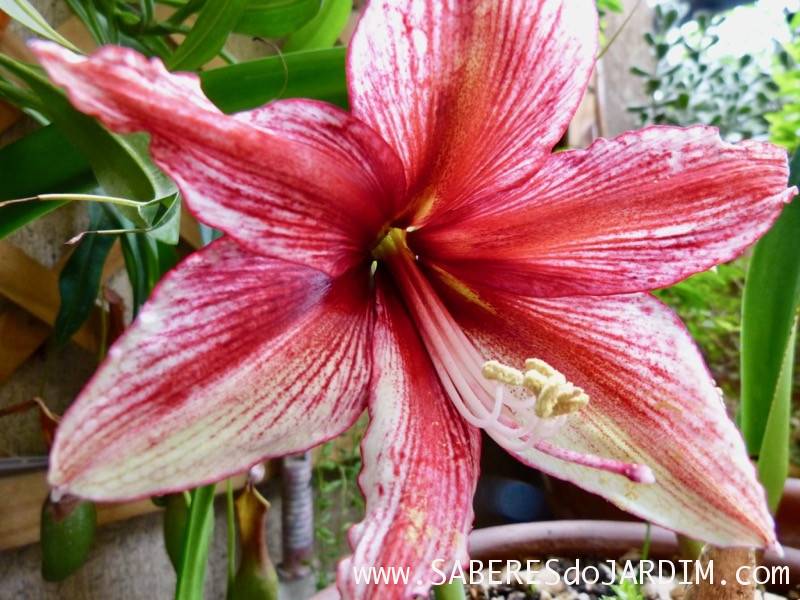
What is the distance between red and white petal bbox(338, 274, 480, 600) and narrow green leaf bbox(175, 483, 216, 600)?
0.65ft

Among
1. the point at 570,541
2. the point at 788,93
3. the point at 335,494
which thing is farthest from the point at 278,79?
the point at 788,93

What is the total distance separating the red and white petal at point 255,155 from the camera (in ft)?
0.72

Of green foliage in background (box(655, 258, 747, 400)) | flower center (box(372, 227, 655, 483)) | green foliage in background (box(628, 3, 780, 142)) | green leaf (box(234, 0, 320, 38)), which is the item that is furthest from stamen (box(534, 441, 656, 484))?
green foliage in background (box(628, 3, 780, 142))

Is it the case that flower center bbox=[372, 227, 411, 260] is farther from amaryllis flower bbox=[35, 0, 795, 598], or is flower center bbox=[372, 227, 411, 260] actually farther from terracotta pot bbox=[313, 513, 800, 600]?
terracotta pot bbox=[313, 513, 800, 600]

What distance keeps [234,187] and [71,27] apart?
0.80 m

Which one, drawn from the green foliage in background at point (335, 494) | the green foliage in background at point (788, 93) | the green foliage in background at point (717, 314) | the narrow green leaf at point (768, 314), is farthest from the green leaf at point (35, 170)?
the green foliage in background at point (788, 93)

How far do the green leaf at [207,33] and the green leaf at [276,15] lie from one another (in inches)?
4.1

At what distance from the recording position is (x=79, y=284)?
2.39 feet

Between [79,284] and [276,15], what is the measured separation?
37 cm

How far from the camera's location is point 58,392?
898 millimetres

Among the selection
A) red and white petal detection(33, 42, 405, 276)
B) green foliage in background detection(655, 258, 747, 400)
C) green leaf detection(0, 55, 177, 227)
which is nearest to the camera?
red and white petal detection(33, 42, 405, 276)

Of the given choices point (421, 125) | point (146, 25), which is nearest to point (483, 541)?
point (421, 125)

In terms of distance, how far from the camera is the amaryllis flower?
0.84 ft

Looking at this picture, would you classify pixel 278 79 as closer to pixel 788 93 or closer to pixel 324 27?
pixel 324 27
